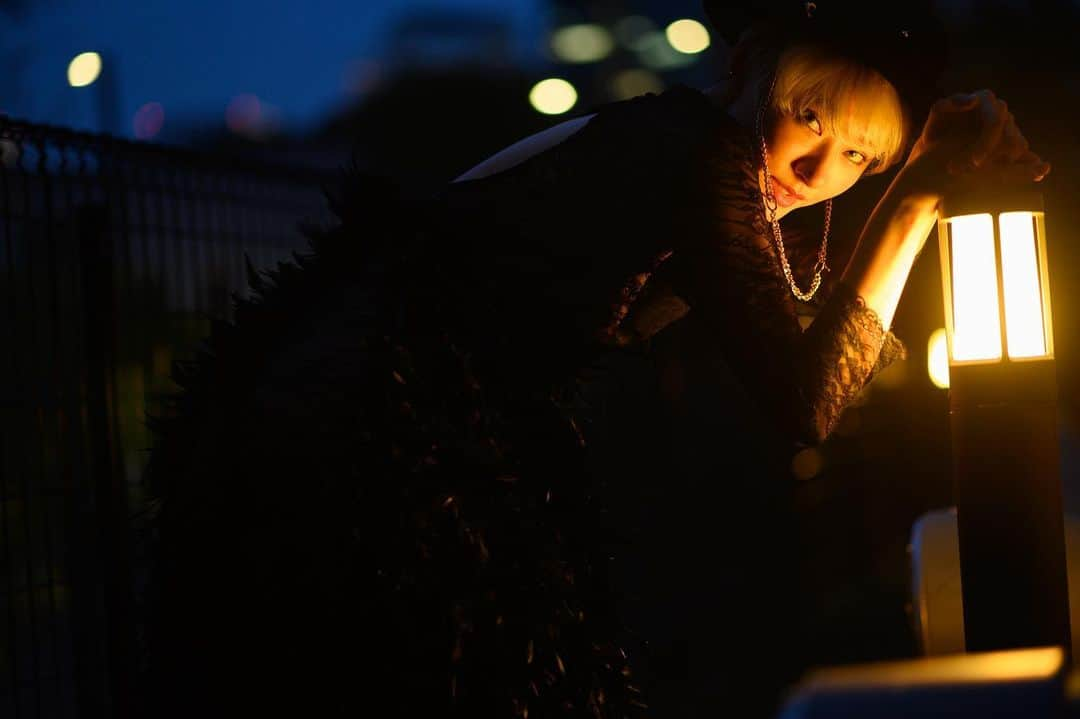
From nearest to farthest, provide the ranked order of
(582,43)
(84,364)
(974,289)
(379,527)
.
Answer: (379,527) < (974,289) < (84,364) < (582,43)

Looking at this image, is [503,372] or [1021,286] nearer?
[503,372]

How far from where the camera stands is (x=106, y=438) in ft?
14.4

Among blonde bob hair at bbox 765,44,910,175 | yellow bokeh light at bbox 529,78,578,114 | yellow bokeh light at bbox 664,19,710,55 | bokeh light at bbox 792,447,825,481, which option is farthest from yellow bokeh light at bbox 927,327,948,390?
yellow bokeh light at bbox 664,19,710,55

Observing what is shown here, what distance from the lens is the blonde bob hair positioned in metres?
2.34

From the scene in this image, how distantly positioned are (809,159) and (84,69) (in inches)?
183

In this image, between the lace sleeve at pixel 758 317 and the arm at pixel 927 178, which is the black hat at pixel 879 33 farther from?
the lace sleeve at pixel 758 317

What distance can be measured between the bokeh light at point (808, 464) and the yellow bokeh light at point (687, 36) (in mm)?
5526

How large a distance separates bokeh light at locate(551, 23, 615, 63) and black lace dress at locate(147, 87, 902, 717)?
4877 centimetres

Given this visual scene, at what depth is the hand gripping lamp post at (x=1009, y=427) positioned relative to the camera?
96.9 inches

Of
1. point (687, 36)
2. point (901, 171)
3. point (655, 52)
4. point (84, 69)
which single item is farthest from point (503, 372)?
point (655, 52)

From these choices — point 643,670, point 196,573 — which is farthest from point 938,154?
point 643,670

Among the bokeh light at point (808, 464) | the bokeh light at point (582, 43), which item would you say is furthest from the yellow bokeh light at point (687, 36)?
the bokeh light at point (582, 43)

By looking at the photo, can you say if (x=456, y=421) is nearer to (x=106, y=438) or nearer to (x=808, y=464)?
(x=106, y=438)

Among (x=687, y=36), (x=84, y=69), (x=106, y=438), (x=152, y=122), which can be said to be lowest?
(x=106, y=438)
